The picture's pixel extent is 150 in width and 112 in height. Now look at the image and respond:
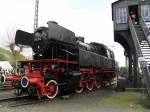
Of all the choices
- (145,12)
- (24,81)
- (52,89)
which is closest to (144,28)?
(145,12)

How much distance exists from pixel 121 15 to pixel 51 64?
12001mm

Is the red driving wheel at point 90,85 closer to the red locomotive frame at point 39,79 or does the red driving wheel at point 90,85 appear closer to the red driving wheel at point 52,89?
the red locomotive frame at point 39,79

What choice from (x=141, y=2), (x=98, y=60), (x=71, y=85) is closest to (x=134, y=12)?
(x=141, y=2)

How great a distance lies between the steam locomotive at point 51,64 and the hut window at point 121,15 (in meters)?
6.80

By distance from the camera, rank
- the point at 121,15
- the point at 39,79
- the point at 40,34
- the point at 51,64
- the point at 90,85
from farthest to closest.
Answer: the point at 121,15 → the point at 90,85 → the point at 40,34 → the point at 51,64 → the point at 39,79

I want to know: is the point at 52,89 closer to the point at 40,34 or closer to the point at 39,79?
the point at 39,79

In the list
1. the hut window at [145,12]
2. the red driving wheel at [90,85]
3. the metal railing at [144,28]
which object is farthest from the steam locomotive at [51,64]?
the hut window at [145,12]

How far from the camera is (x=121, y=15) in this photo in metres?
27.3

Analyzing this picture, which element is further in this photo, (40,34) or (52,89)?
(40,34)

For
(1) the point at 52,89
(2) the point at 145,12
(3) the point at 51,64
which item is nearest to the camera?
(1) the point at 52,89

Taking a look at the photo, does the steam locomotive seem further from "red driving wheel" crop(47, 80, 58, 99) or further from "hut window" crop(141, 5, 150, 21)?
"hut window" crop(141, 5, 150, 21)

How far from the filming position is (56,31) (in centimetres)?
1748

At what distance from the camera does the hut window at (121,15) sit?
26844 mm

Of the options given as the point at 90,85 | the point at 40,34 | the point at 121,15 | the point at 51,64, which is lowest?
the point at 90,85
